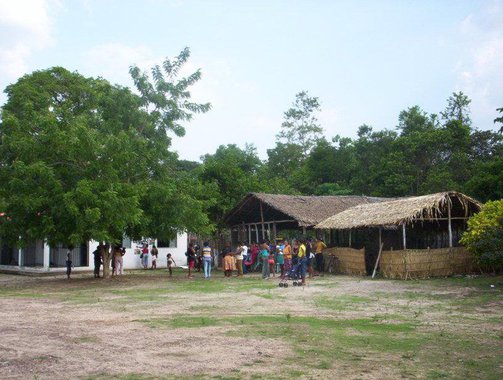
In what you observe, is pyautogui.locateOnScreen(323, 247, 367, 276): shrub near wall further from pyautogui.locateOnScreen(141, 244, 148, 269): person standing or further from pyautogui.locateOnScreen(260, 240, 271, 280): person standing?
pyautogui.locateOnScreen(141, 244, 148, 269): person standing

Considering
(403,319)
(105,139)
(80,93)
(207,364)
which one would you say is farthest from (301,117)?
(207,364)

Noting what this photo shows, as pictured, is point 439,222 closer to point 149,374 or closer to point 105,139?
point 105,139

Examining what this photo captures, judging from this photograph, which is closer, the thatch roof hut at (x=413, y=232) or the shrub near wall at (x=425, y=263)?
the shrub near wall at (x=425, y=263)

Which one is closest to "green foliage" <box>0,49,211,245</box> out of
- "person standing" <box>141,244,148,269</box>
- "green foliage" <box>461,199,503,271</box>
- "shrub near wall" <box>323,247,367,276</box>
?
"shrub near wall" <box>323,247,367,276</box>

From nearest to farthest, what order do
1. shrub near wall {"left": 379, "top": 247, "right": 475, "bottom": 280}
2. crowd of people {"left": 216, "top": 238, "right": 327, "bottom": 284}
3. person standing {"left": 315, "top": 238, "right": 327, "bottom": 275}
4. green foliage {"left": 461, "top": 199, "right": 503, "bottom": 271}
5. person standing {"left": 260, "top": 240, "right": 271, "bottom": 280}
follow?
1. green foliage {"left": 461, "top": 199, "right": 503, "bottom": 271}
2. crowd of people {"left": 216, "top": 238, "right": 327, "bottom": 284}
3. shrub near wall {"left": 379, "top": 247, "right": 475, "bottom": 280}
4. person standing {"left": 260, "top": 240, "right": 271, "bottom": 280}
5. person standing {"left": 315, "top": 238, "right": 327, "bottom": 275}

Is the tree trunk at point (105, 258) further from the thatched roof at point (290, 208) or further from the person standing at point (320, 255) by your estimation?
the person standing at point (320, 255)

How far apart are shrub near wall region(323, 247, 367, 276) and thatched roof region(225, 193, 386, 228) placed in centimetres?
178

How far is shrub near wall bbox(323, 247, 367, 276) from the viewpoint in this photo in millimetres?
22750

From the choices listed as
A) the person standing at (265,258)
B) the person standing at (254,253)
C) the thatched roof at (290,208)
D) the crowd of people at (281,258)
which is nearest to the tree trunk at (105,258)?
the crowd of people at (281,258)

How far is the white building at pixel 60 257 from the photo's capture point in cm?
2932

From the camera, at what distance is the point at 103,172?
782 inches

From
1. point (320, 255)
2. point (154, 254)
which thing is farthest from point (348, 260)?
point (154, 254)

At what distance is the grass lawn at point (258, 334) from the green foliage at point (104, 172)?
3228 mm

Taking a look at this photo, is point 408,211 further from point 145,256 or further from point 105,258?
point 145,256
